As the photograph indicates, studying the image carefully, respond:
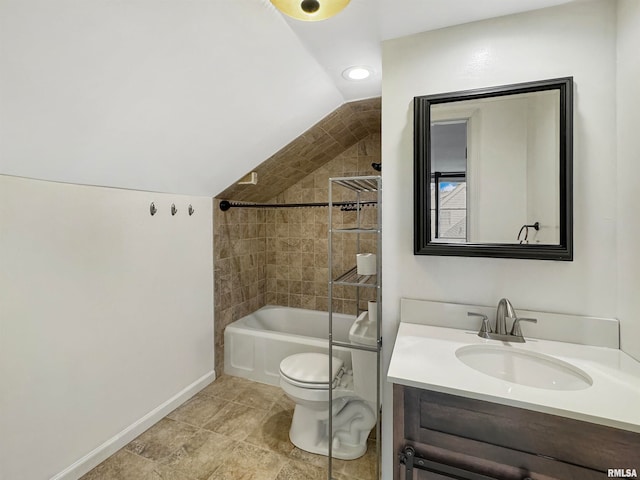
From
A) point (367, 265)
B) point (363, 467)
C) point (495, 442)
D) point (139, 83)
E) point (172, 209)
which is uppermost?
point (139, 83)

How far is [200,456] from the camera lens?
5.68ft

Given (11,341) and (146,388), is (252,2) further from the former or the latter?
(146,388)

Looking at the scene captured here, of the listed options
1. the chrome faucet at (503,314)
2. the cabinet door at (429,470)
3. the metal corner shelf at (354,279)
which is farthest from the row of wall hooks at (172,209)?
the chrome faucet at (503,314)

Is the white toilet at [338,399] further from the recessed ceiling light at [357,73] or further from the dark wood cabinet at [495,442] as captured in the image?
the recessed ceiling light at [357,73]

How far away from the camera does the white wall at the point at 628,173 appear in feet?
3.53

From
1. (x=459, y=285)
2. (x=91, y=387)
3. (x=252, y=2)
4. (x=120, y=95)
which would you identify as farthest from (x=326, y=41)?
(x=91, y=387)

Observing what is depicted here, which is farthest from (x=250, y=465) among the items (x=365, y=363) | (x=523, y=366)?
(x=523, y=366)

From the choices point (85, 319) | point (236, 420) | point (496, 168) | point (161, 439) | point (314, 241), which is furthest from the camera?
point (314, 241)

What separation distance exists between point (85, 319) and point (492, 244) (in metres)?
2.07

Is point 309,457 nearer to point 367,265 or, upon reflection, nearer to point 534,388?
point 367,265

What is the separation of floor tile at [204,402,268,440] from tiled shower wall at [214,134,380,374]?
54 centimetres

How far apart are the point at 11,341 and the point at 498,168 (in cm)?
227

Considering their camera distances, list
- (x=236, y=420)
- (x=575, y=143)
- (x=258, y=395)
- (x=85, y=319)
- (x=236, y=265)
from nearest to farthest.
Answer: (x=575, y=143)
(x=85, y=319)
(x=236, y=420)
(x=258, y=395)
(x=236, y=265)

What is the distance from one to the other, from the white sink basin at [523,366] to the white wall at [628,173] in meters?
0.27
